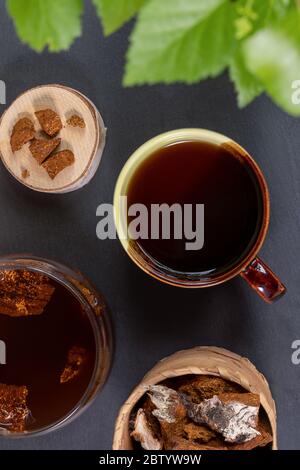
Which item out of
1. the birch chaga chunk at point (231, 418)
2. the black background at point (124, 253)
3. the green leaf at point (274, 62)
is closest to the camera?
the green leaf at point (274, 62)

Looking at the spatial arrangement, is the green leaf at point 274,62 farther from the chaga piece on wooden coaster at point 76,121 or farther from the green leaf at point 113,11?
the chaga piece on wooden coaster at point 76,121

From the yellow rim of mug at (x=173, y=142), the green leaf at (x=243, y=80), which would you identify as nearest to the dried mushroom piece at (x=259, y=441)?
the yellow rim of mug at (x=173, y=142)

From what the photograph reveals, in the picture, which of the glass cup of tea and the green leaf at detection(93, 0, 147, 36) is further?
the glass cup of tea

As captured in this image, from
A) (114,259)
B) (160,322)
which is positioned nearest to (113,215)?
(114,259)

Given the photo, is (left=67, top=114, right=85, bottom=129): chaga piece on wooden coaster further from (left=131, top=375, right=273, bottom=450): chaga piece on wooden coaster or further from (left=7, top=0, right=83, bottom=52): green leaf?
(left=7, top=0, right=83, bottom=52): green leaf

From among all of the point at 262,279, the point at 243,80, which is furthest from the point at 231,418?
the point at 243,80

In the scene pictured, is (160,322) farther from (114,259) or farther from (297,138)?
(297,138)

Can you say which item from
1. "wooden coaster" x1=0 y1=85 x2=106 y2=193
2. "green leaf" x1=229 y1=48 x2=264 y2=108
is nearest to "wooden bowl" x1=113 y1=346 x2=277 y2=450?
"wooden coaster" x1=0 y1=85 x2=106 y2=193
